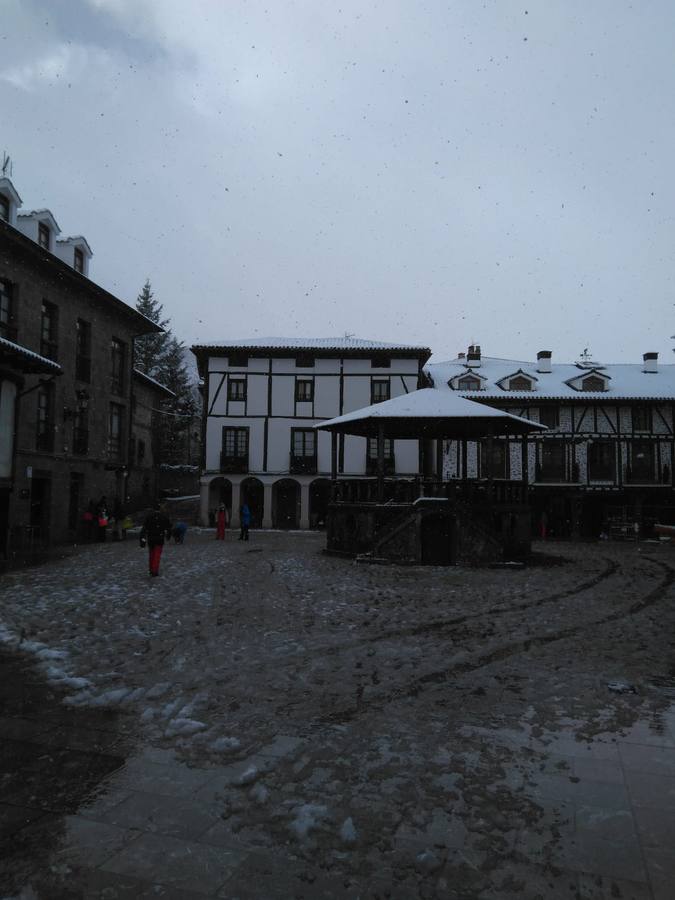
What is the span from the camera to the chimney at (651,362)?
1416 inches

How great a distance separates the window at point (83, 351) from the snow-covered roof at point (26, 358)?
5.94 m

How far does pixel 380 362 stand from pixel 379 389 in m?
1.52

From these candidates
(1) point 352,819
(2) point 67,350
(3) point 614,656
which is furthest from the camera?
(2) point 67,350

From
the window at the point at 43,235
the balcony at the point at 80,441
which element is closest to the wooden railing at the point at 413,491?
the balcony at the point at 80,441

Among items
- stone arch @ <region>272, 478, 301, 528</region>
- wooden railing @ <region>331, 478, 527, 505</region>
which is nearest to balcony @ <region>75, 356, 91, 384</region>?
wooden railing @ <region>331, 478, 527, 505</region>

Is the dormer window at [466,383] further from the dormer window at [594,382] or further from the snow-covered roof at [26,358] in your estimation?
the snow-covered roof at [26,358]

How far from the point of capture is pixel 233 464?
3325 cm

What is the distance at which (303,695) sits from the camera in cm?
537

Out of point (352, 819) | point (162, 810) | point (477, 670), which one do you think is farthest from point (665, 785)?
point (162, 810)

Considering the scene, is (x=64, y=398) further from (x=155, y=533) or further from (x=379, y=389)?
(x=379, y=389)

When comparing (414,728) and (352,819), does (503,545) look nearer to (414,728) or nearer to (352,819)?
(414,728)

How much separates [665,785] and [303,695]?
113 inches

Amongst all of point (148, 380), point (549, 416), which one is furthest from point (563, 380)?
point (148, 380)

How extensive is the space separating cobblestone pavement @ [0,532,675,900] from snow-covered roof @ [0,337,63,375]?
791 cm
